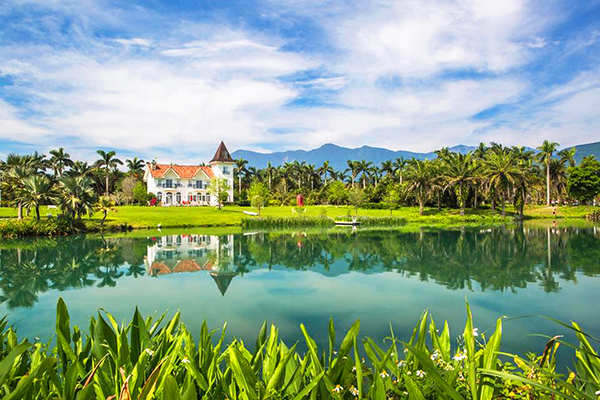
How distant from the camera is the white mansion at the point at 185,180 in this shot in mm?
59594

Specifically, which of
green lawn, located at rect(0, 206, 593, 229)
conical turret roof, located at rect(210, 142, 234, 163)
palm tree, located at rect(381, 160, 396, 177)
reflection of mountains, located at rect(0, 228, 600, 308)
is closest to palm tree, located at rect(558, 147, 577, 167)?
green lawn, located at rect(0, 206, 593, 229)

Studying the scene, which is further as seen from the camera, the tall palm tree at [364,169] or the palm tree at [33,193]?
the tall palm tree at [364,169]

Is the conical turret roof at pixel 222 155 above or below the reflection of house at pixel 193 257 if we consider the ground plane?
above

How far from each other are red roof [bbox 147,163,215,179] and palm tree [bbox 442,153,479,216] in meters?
35.9

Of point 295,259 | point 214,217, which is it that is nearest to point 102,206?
point 214,217

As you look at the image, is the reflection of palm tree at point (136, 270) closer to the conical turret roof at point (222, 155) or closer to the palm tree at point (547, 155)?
the conical turret roof at point (222, 155)

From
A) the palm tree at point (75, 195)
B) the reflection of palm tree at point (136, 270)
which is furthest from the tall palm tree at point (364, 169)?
the reflection of palm tree at point (136, 270)

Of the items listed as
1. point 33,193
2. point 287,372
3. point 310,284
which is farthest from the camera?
point 33,193

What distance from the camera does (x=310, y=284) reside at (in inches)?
476

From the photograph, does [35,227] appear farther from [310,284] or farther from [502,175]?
[502,175]

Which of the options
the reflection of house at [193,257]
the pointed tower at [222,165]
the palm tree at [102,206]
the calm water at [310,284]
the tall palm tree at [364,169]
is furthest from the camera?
the tall palm tree at [364,169]

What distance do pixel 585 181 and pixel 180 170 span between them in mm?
59373

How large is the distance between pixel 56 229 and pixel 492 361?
30.7m

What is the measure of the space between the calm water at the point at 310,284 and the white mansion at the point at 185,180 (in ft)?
124
